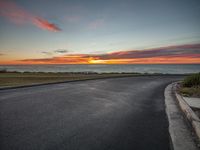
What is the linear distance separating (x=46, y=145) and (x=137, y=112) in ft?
11.2

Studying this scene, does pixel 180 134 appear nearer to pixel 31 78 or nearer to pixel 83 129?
pixel 83 129

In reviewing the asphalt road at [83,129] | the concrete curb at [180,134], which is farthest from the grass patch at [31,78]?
the concrete curb at [180,134]

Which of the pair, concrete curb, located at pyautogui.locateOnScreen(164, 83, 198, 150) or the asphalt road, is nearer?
concrete curb, located at pyautogui.locateOnScreen(164, 83, 198, 150)

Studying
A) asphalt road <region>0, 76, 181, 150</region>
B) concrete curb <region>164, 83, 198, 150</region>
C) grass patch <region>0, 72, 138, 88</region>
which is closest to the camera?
concrete curb <region>164, 83, 198, 150</region>

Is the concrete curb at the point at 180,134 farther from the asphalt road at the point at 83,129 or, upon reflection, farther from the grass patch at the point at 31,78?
the grass patch at the point at 31,78

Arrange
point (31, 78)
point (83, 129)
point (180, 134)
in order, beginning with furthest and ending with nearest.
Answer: point (31, 78) → point (83, 129) → point (180, 134)

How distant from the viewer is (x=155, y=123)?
169 inches

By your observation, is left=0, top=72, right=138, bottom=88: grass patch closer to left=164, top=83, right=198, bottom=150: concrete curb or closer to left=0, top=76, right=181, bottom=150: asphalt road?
left=0, top=76, right=181, bottom=150: asphalt road

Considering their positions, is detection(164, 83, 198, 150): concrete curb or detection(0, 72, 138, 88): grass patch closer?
detection(164, 83, 198, 150): concrete curb

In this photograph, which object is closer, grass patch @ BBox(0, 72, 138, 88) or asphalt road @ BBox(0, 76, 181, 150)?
asphalt road @ BBox(0, 76, 181, 150)

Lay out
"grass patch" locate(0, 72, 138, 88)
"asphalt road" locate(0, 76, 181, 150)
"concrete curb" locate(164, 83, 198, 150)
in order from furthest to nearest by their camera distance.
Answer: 1. "grass patch" locate(0, 72, 138, 88)
2. "asphalt road" locate(0, 76, 181, 150)
3. "concrete curb" locate(164, 83, 198, 150)

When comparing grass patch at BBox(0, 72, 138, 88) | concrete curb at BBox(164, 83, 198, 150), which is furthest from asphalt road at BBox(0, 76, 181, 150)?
grass patch at BBox(0, 72, 138, 88)

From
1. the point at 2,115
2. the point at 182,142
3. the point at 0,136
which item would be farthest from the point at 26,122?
the point at 182,142

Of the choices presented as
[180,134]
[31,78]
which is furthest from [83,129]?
[31,78]
